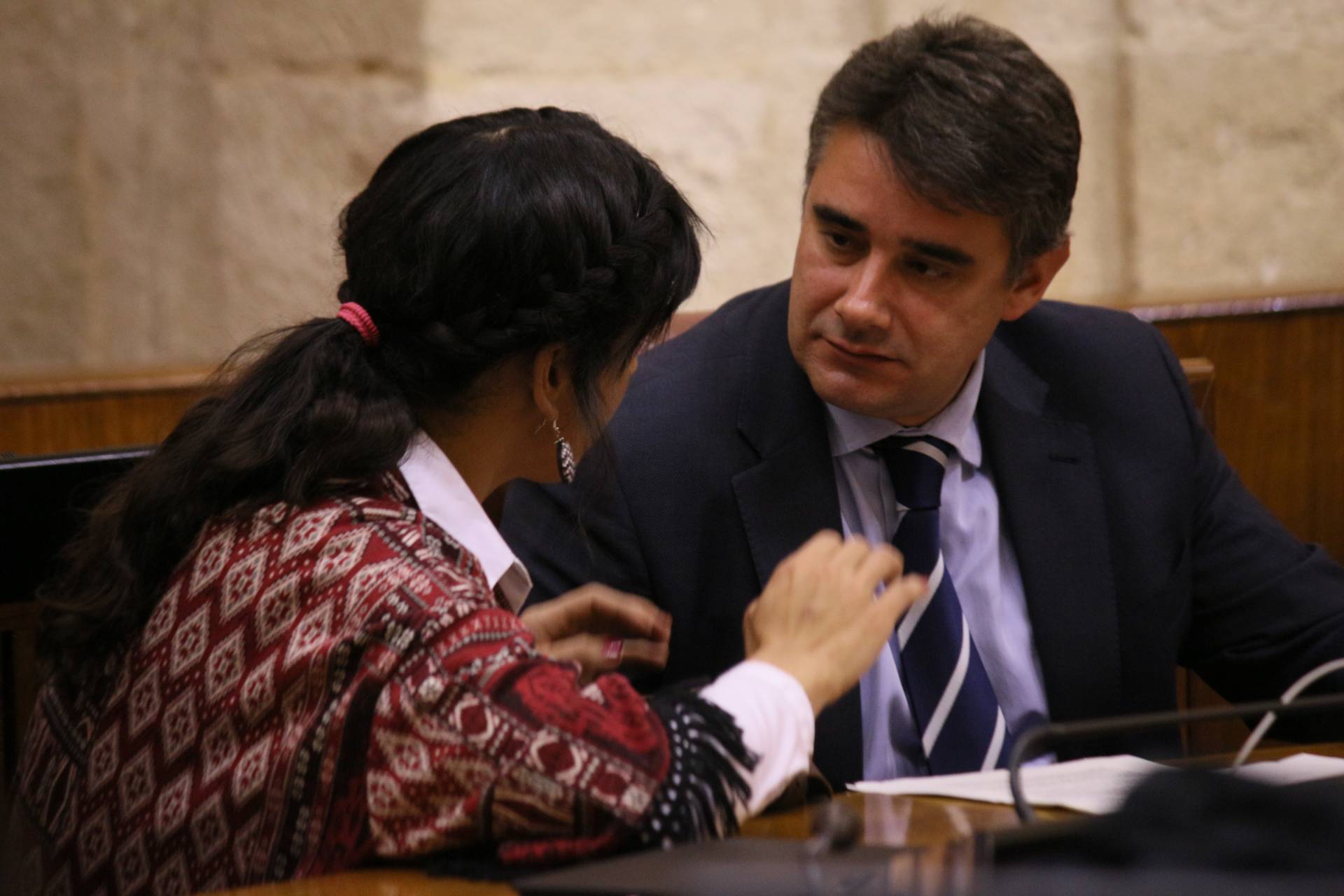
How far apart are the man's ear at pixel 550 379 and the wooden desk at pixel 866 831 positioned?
478 mm

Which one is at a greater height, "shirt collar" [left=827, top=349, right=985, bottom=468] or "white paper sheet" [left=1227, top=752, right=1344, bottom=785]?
"shirt collar" [left=827, top=349, right=985, bottom=468]

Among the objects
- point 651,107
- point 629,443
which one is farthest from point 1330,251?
point 629,443

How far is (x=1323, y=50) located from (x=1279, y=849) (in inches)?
127

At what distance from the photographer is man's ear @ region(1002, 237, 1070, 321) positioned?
6.49ft

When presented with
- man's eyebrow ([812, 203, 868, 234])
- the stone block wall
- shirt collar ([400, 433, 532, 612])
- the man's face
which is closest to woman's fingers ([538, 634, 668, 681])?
shirt collar ([400, 433, 532, 612])

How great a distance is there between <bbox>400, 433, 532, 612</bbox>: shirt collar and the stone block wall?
1.51 m

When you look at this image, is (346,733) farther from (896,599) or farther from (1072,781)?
(1072,781)

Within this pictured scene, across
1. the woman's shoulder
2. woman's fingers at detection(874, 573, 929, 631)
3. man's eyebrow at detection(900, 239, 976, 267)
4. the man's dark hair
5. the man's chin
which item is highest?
the man's dark hair

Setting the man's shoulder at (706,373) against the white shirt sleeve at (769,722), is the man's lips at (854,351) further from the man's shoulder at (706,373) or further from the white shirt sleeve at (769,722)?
the white shirt sleeve at (769,722)

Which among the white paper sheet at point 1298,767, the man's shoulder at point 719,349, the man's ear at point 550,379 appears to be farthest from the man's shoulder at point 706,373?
the white paper sheet at point 1298,767

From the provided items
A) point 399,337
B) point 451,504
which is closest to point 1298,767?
point 451,504

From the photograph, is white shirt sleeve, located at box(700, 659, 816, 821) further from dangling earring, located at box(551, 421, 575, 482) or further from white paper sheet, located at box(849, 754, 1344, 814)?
dangling earring, located at box(551, 421, 575, 482)

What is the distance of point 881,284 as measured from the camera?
1864 mm

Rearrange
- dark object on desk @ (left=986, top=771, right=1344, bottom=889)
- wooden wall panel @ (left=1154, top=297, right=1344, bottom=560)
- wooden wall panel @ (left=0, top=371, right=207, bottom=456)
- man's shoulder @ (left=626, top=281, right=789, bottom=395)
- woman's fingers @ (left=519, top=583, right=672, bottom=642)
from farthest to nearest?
wooden wall panel @ (left=1154, top=297, right=1344, bottom=560)
wooden wall panel @ (left=0, top=371, right=207, bottom=456)
man's shoulder @ (left=626, top=281, right=789, bottom=395)
woman's fingers @ (left=519, top=583, right=672, bottom=642)
dark object on desk @ (left=986, top=771, right=1344, bottom=889)
